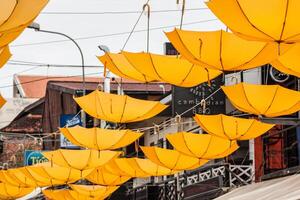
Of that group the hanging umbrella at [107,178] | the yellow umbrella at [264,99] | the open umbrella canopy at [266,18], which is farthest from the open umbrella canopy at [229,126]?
the hanging umbrella at [107,178]

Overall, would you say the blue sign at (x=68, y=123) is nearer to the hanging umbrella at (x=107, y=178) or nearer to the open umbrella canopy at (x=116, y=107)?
the hanging umbrella at (x=107, y=178)

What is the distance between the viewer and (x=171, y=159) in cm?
1711

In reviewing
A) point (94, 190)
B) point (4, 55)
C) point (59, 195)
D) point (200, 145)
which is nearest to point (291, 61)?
point (4, 55)

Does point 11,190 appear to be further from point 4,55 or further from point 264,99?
point 4,55

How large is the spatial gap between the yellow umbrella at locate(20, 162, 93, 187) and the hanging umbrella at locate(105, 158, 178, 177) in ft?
2.98

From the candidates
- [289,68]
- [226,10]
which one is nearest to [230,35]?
[289,68]

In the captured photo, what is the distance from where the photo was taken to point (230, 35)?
10727 millimetres

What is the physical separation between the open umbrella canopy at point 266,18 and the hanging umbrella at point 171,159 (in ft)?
28.6

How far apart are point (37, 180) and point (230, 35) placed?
1193 centimetres

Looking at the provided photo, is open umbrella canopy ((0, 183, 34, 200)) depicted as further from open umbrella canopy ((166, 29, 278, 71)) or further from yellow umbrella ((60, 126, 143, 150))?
open umbrella canopy ((166, 29, 278, 71))

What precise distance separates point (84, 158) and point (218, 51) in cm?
817

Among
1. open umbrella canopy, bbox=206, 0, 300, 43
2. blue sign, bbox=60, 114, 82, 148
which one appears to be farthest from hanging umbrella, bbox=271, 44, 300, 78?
blue sign, bbox=60, 114, 82, 148

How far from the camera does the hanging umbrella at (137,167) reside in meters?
18.9

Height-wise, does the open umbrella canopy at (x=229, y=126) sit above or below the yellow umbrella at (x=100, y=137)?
above
